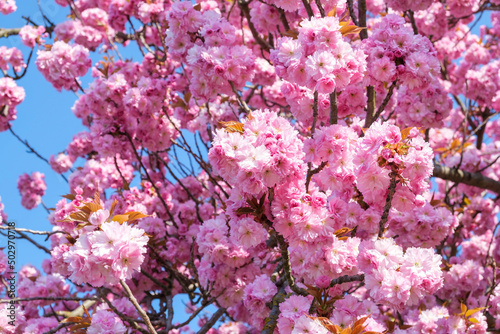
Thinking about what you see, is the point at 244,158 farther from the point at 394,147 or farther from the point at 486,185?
the point at 486,185

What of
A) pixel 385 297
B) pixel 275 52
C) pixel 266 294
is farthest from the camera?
pixel 266 294

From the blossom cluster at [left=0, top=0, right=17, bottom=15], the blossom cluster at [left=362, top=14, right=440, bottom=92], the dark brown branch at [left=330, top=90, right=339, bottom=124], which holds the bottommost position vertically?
the dark brown branch at [left=330, top=90, right=339, bottom=124]

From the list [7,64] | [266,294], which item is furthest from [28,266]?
[266,294]

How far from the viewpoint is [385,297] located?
88.1 inches

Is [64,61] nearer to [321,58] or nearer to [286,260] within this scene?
[321,58]

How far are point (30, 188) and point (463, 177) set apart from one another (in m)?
6.81

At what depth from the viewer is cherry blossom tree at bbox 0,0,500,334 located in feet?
7.52

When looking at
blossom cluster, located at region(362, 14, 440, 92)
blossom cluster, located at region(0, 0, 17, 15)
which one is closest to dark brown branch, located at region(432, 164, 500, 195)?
blossom cluster, located at region(362, 14, 440, 92)

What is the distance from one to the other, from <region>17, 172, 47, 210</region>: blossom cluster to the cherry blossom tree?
2126mm

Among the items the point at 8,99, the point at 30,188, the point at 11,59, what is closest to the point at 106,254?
the point at 8,99

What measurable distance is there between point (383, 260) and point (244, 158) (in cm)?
85

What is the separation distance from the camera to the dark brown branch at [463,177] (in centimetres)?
468

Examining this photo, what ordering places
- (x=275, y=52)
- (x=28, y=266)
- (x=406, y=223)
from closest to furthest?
(x=275, y=52) → (x=406, y=223) → (x=28, y=266)

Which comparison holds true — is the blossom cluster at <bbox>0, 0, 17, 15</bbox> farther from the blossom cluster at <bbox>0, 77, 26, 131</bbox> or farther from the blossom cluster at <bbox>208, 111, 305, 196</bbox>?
the blossom cluster at <bbox>208, 111, 305, 196</bbox>
